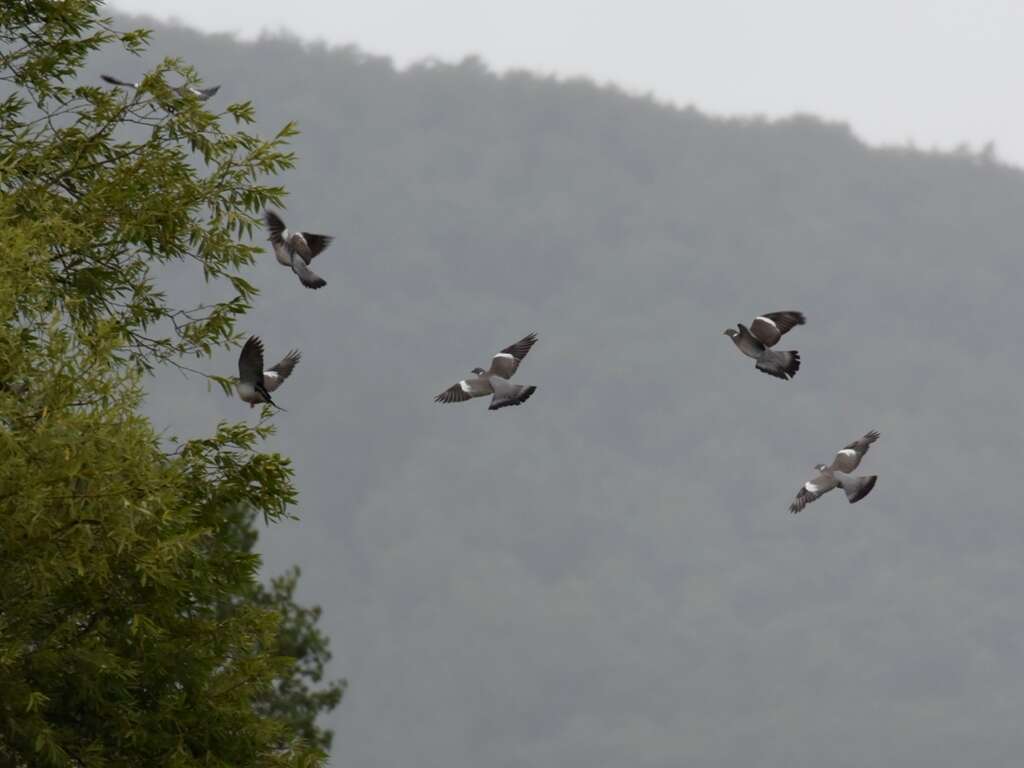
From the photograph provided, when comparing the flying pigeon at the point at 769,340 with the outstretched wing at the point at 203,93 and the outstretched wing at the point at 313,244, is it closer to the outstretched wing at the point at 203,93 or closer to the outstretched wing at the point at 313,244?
the outstretched wing at the point at 313,244

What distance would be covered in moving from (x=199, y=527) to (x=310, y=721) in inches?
876

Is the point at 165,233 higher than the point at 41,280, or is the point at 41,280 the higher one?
the point at 165,233

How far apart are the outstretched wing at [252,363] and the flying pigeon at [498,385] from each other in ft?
5.41

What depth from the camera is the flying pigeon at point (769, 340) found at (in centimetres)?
1614

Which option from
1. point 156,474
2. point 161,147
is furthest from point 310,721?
point 156,474

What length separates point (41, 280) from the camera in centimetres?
1584

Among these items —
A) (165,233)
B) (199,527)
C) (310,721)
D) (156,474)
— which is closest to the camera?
(156,474)

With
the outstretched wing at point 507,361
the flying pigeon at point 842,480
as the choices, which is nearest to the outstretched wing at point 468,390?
the outstretched wing at point 507,361

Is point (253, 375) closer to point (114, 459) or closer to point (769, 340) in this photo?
point (114, 459)

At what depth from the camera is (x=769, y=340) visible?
16.4 metres

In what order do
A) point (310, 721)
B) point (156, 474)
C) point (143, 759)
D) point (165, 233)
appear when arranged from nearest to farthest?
point (156, 474) → point (143, 759) → point (165, 233) → point (310, 721)

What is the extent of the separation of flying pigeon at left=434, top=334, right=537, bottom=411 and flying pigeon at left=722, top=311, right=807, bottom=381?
1.96 m

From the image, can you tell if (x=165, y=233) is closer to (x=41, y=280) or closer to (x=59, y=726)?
(x=41, y=280)

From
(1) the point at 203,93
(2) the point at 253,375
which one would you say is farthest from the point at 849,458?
(1) the point at 203,93
